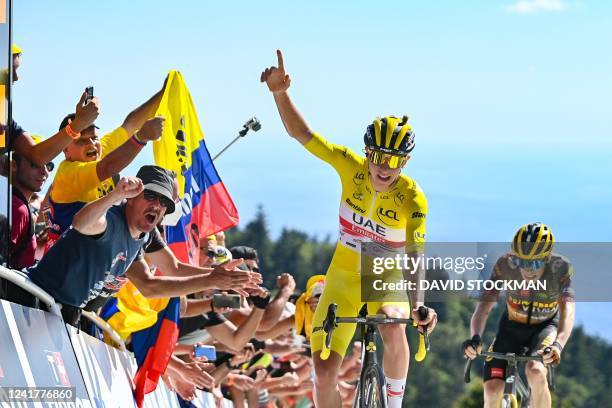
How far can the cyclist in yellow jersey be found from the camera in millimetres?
12703

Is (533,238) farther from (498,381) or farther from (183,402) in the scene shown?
(183,402)

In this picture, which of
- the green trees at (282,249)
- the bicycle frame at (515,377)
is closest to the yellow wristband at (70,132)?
the bicycle frame at (515,377)

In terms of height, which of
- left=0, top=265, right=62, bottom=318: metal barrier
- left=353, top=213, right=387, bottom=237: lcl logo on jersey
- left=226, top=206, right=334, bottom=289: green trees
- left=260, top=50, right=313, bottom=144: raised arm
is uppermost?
left=226, top=206, right=334, bottom=289: green trees

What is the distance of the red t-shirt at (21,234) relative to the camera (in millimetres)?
10984

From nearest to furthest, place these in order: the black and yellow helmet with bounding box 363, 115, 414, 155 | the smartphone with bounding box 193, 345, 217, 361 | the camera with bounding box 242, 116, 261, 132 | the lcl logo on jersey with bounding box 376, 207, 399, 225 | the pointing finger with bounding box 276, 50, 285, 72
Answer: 1. the black and yellow helmet with bounding box 363, 115, 414, 155
2. the pointing finger with bounding box 276, 50, 285, 72
3. the lcl logo on jersey with bounding box 376, 207, 399, 225
4. the smartphone with bounding box 193, 345, 217, 361
5. the camera with bounding box 242, 116, 261, 132

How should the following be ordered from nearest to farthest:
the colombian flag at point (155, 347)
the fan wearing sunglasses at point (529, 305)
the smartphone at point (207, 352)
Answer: the colombian flag at point (155, 347), the smartphone at point (207, 352), the fan wearing sunglasses at point (529, 305)

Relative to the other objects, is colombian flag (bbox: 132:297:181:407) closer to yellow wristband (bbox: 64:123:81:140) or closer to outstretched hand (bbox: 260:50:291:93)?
outstretched hand (bbox: 260:50:291:93)

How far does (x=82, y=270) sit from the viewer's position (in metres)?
10.5

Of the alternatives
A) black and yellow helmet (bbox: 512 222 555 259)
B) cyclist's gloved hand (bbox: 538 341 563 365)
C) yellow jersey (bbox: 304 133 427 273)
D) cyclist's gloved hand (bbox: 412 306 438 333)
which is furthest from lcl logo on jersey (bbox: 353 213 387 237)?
black and yellow helmet (bbox: 512 222 555 259)

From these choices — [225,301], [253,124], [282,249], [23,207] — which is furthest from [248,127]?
[282,249]

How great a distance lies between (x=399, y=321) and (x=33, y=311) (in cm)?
345

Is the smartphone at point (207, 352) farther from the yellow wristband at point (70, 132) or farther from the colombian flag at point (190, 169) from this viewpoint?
the yellow wristband at point (70, 132)

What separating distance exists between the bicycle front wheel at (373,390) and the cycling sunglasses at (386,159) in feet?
5.75

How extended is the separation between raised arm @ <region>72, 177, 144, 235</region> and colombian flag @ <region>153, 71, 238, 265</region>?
4357 millimetres
